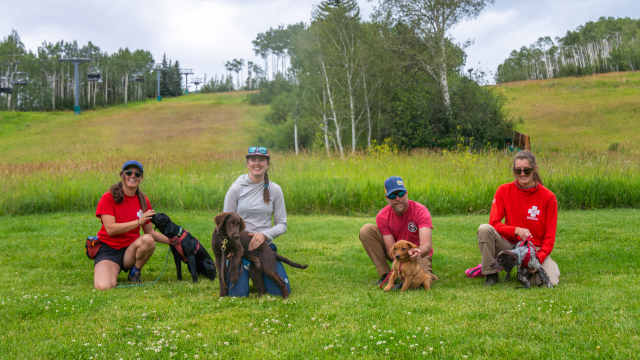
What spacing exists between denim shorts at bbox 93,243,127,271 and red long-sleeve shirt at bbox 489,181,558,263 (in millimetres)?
4989

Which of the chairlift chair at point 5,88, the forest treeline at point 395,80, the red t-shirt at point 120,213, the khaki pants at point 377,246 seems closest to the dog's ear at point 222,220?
the red t-shirt at point 120,213

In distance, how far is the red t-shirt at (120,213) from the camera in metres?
6.29

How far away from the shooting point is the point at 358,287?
618 centimetres

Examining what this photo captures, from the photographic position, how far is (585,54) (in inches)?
3856

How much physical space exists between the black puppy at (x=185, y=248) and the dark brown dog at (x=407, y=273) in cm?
257

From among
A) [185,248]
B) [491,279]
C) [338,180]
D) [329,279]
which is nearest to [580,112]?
Answer: [338,180]

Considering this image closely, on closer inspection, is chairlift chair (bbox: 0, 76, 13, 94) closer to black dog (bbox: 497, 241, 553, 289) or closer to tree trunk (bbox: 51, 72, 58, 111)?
tree trunk (bbox: 51, 72, 58, 111)

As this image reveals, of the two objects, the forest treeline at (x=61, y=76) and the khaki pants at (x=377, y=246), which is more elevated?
the forest treeline at (x=61, y=76)

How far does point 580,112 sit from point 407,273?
48.8 metres

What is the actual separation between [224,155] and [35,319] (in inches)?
633

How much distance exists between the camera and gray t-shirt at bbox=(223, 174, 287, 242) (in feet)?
19.4

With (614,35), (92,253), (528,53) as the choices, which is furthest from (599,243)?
(528,53)

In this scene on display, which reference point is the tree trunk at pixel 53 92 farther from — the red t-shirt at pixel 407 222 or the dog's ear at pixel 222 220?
the red t-shirt at pixel 407 222

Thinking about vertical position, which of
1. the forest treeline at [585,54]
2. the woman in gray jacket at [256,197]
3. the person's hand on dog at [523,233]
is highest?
the forest treeline at [585,54]
